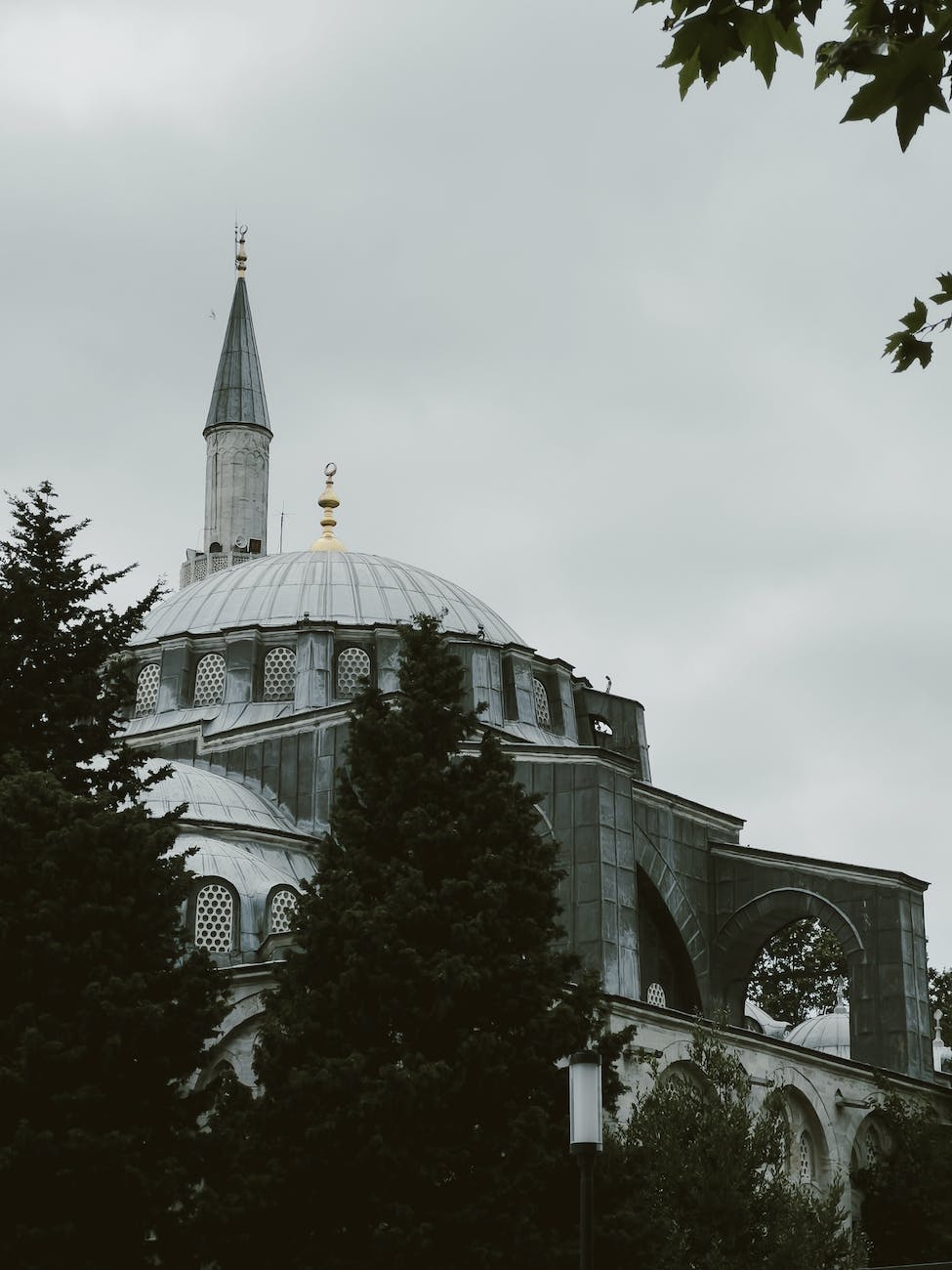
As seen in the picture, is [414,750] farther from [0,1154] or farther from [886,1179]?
[886,1179]

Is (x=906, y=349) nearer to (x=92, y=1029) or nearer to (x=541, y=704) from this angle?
(x=92, y=1029)

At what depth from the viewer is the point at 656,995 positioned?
30094 millimetres

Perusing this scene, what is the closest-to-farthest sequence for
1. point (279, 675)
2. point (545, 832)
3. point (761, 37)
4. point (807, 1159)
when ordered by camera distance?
point (761, 37)
point (807, 1159)
point (545, 832)
point (279, 675)

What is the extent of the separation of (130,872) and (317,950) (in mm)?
1783

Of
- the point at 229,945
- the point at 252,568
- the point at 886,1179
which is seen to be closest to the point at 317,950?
the point at 229,945

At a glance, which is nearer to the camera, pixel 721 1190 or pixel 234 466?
pixel 721 1190

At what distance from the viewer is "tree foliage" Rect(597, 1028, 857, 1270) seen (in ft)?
63.0

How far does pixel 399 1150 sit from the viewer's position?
1631cm

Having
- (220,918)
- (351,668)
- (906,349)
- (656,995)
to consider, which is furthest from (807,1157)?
(906,349)

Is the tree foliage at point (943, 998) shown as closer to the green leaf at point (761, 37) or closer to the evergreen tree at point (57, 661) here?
the evergreen tree at point (57, 661)

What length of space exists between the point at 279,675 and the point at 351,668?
1.18m

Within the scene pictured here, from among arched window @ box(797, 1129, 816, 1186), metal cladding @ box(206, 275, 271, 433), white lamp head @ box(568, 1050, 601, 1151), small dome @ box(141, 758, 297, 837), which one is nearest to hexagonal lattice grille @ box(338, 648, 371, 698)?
small dome @ box(141, 758, 297, 837)

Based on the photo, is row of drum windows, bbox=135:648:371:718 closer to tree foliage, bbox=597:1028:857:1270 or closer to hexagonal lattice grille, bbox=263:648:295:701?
hexagonal lattice grille, bbox=263:648:295:701

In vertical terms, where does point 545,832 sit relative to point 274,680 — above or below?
below
